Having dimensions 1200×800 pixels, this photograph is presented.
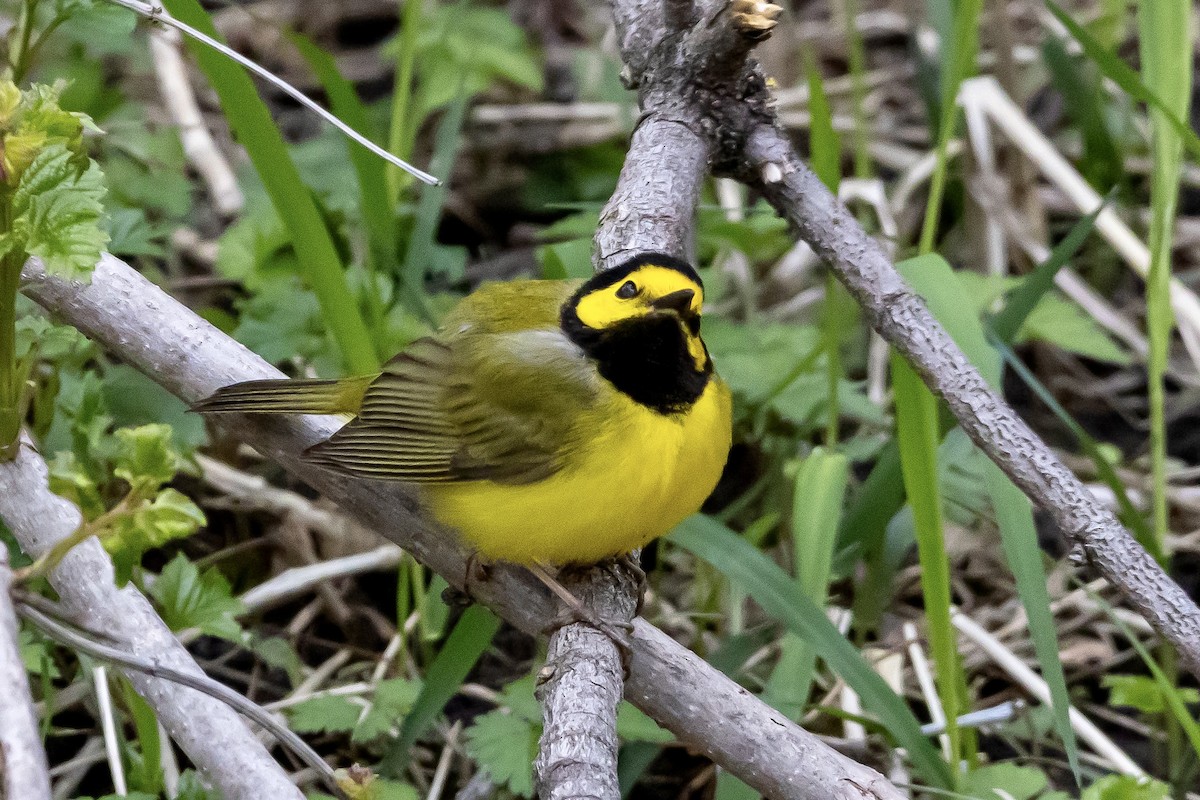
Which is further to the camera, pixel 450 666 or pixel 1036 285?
pixel 1036 285

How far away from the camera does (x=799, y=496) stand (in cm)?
274

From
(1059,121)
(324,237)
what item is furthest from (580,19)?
(324,237)

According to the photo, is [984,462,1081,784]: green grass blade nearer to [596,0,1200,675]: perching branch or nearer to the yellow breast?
[596,0,1200,675]: perching branch

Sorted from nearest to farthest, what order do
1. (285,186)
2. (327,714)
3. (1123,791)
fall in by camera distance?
(1123,791), (285,186), (327,714)

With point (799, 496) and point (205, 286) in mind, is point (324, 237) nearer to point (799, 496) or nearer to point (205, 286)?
point (799, 496)

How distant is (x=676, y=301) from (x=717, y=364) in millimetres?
1055

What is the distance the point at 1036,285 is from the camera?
2.85 meters

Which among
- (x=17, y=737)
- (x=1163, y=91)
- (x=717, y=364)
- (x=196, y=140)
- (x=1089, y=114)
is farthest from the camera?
(x=196, y=140)

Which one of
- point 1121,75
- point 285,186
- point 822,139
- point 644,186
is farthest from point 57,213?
point 1121,75

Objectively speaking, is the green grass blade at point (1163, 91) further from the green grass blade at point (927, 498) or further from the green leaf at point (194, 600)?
the green leaf at point (194, 600)

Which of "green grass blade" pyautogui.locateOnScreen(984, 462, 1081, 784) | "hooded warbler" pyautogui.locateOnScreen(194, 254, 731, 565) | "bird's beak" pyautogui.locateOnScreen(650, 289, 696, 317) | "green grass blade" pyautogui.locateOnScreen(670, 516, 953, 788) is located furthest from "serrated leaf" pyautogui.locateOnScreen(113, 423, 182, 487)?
"green grass blade" pyautogui.locateOnScreen(984, 462, 1081, 784)

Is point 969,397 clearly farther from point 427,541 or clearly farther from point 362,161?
point 362,161

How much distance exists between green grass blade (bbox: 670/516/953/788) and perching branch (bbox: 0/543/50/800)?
1.52 meters

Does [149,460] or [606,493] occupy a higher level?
[149,460]
